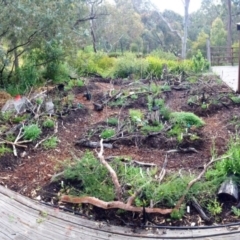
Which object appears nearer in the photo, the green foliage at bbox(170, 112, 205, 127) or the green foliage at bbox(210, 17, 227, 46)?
the green foliage at bbox(170, 112, 205, 127)

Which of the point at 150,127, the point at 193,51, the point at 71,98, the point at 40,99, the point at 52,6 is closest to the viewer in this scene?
the point at 150,127

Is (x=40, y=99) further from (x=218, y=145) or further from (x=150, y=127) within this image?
(x=218, y=145)

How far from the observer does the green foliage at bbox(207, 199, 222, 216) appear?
2.96m

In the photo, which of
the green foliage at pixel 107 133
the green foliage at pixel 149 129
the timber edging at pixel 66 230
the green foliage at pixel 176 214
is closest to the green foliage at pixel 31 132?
the green foliage at pixel 107 133

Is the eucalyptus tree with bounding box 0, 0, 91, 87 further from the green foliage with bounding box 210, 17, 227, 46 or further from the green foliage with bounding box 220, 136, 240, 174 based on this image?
the green foliage with bounding box 210, 17, 227, 46

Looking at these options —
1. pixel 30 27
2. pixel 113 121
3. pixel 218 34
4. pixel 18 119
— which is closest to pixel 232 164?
pixel 113 121

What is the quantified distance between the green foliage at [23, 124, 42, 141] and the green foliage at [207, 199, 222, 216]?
2.35m

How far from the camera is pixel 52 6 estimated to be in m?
7.27

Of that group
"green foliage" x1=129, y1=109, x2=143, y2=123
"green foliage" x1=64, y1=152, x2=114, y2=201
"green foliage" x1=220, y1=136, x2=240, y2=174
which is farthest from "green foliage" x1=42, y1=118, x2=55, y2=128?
"green foliage" x1=220, y1=136, x2=240, y2=174

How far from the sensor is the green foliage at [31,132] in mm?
4543

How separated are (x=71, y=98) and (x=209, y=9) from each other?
24.4 m

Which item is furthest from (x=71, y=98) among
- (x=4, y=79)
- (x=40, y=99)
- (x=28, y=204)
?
(x=28, y=204)

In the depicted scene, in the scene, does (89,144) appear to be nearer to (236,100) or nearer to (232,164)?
(232,164)

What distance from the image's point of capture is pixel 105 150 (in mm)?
4398
